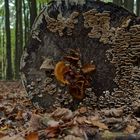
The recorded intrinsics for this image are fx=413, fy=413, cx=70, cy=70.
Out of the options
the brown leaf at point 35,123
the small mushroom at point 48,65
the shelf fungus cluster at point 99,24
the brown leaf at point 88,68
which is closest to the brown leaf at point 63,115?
the brown leaf at point 35,123

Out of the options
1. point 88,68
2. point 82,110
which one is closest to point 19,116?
point 82,110

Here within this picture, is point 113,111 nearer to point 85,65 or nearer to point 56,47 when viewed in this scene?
point 85,65

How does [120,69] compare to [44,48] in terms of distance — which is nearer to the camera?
[120,69]

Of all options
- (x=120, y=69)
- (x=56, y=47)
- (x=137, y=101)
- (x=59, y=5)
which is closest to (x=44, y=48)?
(x=56, y=47)

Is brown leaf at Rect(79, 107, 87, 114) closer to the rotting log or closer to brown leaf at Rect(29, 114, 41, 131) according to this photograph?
the rotting log

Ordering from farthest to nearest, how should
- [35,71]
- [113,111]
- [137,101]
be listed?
[35,71]
[137,101]
[113,111]

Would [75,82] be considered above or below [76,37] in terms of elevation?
below

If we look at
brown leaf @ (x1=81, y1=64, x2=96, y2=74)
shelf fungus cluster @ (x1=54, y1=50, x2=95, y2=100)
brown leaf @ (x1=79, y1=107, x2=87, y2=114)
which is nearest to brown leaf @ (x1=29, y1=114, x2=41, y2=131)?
brown leaf @ (x1=79, y1=107, x2=87, y2=114)
